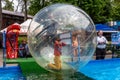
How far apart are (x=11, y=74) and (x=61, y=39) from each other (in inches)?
120

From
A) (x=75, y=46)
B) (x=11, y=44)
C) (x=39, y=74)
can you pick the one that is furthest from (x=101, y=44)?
(x=75, y=46)

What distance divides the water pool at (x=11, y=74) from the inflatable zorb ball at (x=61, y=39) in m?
1.63

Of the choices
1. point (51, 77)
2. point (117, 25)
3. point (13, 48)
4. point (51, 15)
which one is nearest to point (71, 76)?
point (51, 77)

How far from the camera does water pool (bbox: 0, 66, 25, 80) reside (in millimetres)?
11578

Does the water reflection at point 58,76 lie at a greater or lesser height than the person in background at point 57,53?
lesser

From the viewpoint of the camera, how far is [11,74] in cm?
1230

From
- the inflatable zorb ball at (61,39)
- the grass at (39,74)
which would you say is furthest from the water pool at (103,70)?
the inflatable zorb ball at (61,39)

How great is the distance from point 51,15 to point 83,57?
1608 mm

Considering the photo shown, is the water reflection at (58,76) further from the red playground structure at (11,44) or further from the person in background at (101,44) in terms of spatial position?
the red playground structure at (11,44)

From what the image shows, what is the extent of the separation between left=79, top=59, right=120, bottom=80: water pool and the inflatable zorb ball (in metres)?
1.31

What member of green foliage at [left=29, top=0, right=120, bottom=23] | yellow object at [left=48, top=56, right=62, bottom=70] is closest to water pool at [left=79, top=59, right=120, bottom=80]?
yellow object at [left=48, top=56, right=62, bottom=70]

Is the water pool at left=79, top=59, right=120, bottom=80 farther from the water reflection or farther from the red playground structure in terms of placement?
the red playground structure

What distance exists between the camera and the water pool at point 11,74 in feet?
38.0

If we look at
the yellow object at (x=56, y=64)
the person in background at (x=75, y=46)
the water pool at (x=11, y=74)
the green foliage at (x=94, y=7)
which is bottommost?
the water pool at (x=11, y=74)
